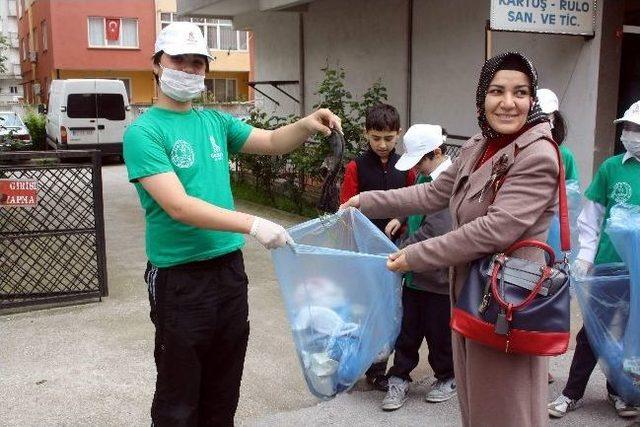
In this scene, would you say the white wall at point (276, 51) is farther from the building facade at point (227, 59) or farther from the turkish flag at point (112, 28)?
the turkish flag at point (112, 28)

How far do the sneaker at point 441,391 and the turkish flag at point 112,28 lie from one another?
3053cm

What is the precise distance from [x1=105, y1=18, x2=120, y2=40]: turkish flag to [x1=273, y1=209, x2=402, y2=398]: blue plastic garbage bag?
30.7m

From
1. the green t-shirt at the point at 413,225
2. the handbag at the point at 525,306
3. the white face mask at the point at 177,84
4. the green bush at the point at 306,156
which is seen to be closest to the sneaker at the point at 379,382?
the green t-shirt at the point at 413,225

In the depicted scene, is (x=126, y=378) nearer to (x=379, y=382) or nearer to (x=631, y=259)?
(x=379, y=382)

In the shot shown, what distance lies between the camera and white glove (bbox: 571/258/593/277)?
3217 millimetres


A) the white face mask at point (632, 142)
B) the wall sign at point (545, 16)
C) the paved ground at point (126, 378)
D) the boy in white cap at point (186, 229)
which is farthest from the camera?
the wall sign at point (545, 16)

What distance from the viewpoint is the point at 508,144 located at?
2.24 meters

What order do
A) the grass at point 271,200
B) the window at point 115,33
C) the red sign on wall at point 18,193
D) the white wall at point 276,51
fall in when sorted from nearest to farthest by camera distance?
the red sign on wall at point 18,193 < the grass at point 271,200 < the white wall at point 276,51 < the window at point 115,33

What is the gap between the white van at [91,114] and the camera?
1662cm

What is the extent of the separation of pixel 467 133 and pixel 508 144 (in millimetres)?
5384

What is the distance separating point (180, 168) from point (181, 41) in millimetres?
482

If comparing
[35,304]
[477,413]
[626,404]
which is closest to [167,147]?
[477,413]

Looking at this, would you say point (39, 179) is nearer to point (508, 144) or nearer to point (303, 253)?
point (303, 253)

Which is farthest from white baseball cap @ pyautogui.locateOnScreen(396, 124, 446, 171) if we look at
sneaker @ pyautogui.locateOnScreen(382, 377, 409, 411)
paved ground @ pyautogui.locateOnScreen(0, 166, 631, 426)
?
paved ground @ pyautogui.locateOnScreen(0, 166, 631, 426)
